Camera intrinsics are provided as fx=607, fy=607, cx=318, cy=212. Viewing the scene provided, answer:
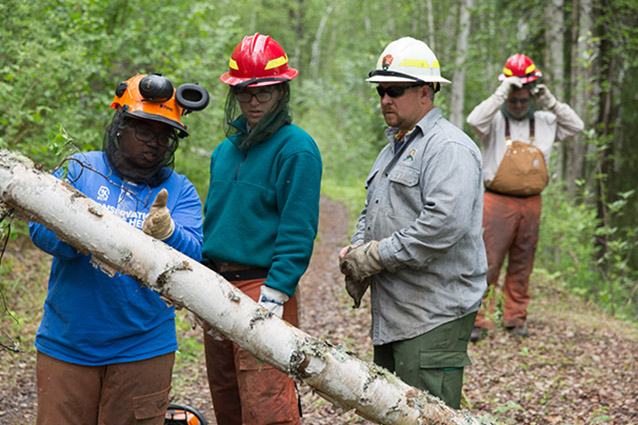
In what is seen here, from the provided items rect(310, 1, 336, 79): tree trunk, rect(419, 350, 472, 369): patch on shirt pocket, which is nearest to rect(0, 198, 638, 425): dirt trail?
rect(419, 350, 472, 369): patch on shirt pocket

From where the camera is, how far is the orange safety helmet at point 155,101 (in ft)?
8.70

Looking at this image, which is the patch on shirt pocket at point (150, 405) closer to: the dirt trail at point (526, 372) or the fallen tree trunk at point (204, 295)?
the fallen tree trunk at point (204, 295)

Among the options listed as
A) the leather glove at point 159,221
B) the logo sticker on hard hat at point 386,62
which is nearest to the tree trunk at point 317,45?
the logo sticker on hard hat at point 386,62

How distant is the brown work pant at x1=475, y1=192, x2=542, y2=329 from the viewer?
236 inches

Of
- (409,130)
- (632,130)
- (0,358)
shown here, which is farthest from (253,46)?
(632,130)

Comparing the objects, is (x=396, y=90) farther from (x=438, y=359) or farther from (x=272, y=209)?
(x=438, y=359)

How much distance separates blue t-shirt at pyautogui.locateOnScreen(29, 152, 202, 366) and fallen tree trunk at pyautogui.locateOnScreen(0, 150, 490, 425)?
171mm

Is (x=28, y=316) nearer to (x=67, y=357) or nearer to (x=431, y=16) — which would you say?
(x=67, y=357)

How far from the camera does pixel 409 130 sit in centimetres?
327

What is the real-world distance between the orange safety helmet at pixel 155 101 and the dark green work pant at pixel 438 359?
5.04 feet

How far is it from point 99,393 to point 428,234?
164 centimetres

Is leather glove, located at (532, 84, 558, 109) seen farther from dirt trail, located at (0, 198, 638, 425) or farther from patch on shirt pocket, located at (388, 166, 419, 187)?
patch on shirt pocket, located at (388, 166, 419, 187)

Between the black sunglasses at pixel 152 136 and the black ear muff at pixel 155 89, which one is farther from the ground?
the black ear muff at pixel 155 89

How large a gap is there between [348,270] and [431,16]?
10.3m
